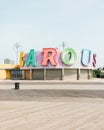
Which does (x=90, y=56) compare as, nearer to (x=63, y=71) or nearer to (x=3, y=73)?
(x=63, y=71)

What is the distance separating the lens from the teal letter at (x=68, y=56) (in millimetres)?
88125

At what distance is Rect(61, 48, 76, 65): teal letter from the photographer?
289 ft

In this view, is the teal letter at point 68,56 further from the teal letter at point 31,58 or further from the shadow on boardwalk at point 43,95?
the shadow on boardwalk at point 43,95

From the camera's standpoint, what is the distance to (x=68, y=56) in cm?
8925

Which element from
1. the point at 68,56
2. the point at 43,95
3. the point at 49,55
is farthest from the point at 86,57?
the point at 43,95

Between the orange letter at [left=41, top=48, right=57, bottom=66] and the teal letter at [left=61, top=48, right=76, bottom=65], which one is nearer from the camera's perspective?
the orange letter at [left=41, top=48, right=57, bottom=66]

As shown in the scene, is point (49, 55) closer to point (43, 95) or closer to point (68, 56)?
point (68, 56)

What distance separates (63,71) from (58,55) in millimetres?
4662

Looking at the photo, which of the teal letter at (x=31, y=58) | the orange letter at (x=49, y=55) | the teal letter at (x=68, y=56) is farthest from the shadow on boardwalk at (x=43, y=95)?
the teal letter at (x=31, y=58)

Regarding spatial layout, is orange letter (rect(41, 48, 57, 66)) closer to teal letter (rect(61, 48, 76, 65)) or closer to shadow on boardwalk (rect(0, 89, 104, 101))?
teal letter (rect(61, 48, 76, 65))

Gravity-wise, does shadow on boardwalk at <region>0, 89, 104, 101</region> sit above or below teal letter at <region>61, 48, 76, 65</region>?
below

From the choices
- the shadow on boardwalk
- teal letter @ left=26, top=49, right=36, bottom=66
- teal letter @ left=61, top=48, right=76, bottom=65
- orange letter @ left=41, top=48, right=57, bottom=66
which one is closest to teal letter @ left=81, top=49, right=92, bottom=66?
teal letter @ left=61, top=48, right=76, bottom=65

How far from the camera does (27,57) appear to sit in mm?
90812

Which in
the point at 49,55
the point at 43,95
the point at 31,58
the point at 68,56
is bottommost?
the point at 43,95
